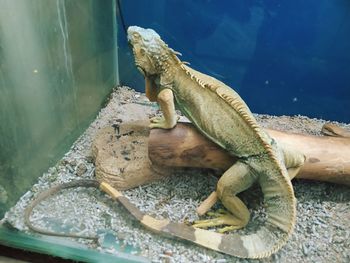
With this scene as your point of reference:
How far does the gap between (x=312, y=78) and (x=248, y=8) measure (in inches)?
29.6

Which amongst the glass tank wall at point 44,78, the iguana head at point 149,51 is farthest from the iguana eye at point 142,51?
the glass tank wall at point 44,78

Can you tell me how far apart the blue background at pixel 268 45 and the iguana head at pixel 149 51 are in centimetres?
72

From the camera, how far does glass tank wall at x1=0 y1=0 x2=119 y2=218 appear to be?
1.92 metres

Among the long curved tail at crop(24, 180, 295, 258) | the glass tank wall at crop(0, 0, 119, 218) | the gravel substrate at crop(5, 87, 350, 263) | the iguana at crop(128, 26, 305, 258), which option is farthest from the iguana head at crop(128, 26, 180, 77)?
the long curved tail at crop(24, 180, 295, 258)

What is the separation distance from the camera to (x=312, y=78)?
2.82 meters

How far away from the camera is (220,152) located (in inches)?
80.9

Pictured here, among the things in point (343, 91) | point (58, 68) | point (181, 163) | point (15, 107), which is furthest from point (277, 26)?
point (15, 107)

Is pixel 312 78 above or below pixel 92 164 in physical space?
above

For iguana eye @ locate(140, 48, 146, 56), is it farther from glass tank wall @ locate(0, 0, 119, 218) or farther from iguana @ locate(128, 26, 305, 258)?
glass tank wall @ locate(0, 0, 119, 218)

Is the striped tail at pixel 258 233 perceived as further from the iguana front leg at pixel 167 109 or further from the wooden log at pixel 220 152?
the iguana front leg at pixel 167 109

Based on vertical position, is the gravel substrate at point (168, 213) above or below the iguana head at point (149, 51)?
below

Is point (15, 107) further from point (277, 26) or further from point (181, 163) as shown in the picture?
point (277, 26)

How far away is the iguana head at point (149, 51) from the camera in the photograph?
2.06m

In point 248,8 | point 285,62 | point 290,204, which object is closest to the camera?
point 290,204
